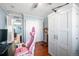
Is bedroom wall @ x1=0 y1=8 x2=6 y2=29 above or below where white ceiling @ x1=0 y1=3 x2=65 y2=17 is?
below

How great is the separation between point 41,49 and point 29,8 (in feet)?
2.43

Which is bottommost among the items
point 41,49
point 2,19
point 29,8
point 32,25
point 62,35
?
point 41,49

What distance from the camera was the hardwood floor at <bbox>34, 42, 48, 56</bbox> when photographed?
1.65m

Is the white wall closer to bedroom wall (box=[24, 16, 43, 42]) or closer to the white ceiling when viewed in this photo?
the white ceiling

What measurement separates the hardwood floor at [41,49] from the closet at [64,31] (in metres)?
0.07

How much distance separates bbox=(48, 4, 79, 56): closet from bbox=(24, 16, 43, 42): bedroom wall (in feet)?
0.54

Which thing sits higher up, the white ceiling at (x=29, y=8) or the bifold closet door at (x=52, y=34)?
the white ceiling at (x=29, y=8)

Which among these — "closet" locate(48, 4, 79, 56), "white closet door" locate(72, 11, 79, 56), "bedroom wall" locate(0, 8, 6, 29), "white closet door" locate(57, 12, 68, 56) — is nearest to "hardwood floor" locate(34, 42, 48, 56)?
"closet" locate(48, 4, 79, 56)

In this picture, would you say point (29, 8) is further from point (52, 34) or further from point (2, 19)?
point (52, 34)

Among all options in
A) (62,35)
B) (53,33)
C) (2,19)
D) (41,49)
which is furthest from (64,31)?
(2,19)

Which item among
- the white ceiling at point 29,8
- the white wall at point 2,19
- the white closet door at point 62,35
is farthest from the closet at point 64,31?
the white wall at point 2,19

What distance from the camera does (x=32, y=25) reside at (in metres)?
1.62

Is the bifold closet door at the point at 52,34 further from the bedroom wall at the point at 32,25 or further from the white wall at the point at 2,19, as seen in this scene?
the white wall at the point at 2,19

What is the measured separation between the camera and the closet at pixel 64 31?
1.54 metres
